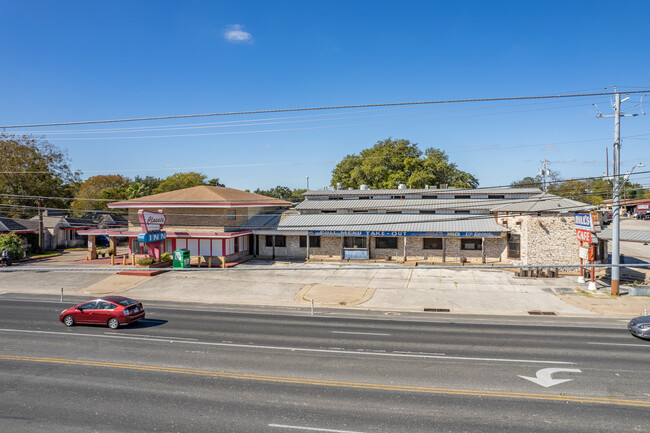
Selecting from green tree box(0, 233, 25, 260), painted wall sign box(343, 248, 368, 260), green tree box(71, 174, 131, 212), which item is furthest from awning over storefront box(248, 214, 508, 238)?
green tree box(71, 174, 131, 212)

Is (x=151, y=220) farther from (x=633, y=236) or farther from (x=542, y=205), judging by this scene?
(x=633, y=236)

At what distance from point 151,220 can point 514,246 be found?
31.4 m

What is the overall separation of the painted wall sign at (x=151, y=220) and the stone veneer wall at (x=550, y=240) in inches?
1227

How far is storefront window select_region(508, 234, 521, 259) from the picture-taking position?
109 feet

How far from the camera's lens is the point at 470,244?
35.6 metres

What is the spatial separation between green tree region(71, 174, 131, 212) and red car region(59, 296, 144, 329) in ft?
144

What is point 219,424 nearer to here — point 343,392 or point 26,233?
point 343,392

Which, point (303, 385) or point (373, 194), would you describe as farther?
point (373, 194)

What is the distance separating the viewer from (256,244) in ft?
133

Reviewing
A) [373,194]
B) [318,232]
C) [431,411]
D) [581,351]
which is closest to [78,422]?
[431,411]

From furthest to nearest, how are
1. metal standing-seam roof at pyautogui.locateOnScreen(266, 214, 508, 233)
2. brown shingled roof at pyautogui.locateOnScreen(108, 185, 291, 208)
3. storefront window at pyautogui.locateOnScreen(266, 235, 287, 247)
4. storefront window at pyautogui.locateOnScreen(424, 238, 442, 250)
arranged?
storefront window at pyautogui.locateOnScreen(266, 235, 287, 247), storefront window at pyautogui.locateOnScreen(424, 238, 442, 250), brown shingled roof at pyautogui.locateOnScreen(108, 185, 291, 208), metal standing-seam roof at pyautogui.locateOnScreen(266, 214, 508, 233)

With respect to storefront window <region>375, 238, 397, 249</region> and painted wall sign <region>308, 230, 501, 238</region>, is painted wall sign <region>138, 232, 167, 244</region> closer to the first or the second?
painted wall sign <region>308, 230, 501, 238</region>

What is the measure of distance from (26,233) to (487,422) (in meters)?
51.3

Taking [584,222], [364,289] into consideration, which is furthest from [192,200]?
[584,222]
